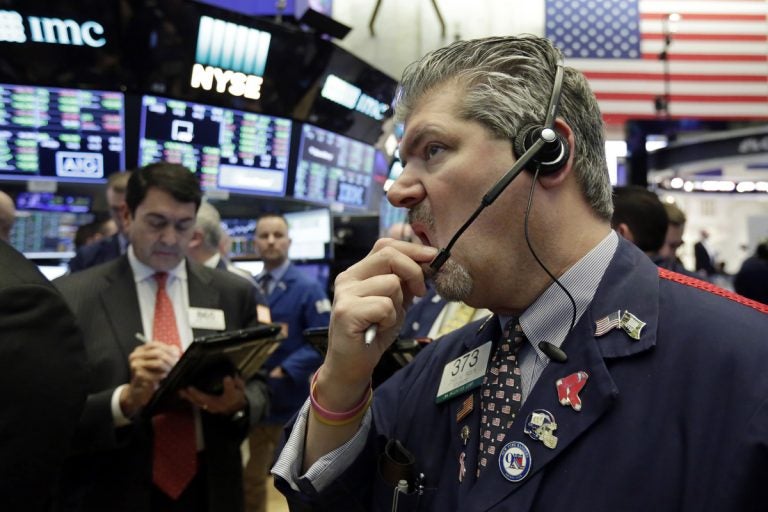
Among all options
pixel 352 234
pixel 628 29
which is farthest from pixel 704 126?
pixel 352 234

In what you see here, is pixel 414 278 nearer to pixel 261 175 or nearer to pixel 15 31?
pixel 15 31

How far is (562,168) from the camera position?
1034mm

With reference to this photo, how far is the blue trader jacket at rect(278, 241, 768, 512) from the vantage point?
0.79 meters

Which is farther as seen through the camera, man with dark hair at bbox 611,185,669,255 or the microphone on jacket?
man with dark hair at bbox 611,185,669,255

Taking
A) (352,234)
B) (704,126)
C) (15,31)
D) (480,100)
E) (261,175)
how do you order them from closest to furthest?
(480,100), (15,31), (261,175), (352,234), (704,126)

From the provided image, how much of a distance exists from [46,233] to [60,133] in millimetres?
741

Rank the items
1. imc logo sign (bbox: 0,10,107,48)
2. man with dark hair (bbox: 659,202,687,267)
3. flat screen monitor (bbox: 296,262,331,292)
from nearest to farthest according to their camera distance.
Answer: man with dark hair (bbox: 659,202,687,267) < imc logo sign (bbox: 0,10,107,48) < flat screen monitor (bbox: 296,262,331,292)

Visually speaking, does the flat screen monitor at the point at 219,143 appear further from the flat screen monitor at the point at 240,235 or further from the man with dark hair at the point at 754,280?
the man with dark hair at the point at 754,280

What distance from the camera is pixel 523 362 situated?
105 centimetres

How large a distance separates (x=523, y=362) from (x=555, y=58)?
1.55 ft

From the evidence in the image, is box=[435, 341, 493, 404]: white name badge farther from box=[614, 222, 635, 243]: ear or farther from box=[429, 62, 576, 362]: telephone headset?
box=[614, 222, 635, 243]: ear

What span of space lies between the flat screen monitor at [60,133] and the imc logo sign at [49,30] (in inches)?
13.1

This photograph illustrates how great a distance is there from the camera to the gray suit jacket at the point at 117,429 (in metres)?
2.03

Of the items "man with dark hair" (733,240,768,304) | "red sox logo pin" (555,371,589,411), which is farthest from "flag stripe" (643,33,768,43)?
"red sox logo pin" (555,371,589,411)
